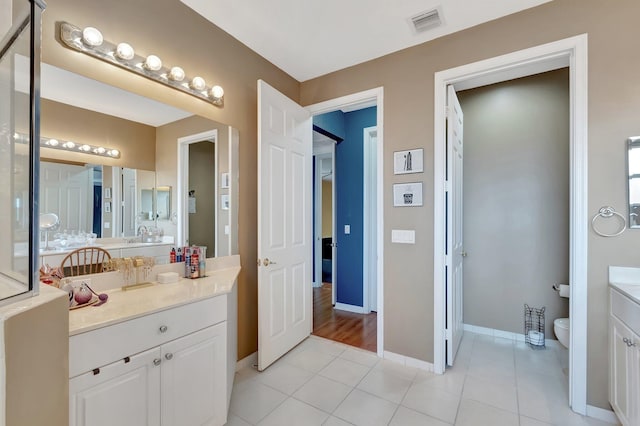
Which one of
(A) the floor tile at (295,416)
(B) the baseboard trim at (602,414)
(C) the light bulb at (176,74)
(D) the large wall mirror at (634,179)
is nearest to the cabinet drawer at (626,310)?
(D) the large wall mirror at (634,179)

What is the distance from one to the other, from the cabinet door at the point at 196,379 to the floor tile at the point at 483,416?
1.47 metres

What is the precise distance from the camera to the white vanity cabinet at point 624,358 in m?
1.38

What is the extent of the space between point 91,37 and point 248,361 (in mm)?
2503

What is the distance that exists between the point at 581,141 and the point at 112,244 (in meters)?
3.00

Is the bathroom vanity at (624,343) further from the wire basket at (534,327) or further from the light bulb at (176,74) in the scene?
the light bulb at (176,74)

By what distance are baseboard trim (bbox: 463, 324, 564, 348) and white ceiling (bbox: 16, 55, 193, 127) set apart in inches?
140

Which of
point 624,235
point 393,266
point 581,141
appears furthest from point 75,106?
point 624,235

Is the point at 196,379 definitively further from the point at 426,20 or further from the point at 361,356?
the point at 426,20

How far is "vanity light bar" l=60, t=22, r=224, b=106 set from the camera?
143 centimetres

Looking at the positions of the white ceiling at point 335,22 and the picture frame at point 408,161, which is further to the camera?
the picture frame at point 408,161

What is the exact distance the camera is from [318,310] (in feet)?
12.8

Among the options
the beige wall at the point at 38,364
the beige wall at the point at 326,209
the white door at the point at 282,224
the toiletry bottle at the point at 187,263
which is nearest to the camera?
the beige wall at the point at 38,364

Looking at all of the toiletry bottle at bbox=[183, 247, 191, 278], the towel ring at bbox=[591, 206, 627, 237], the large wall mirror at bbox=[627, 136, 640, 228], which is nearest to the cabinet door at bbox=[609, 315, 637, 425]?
the towel ring at bbox=[591, 206, 627, 237]

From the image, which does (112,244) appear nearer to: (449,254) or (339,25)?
(339,25)
